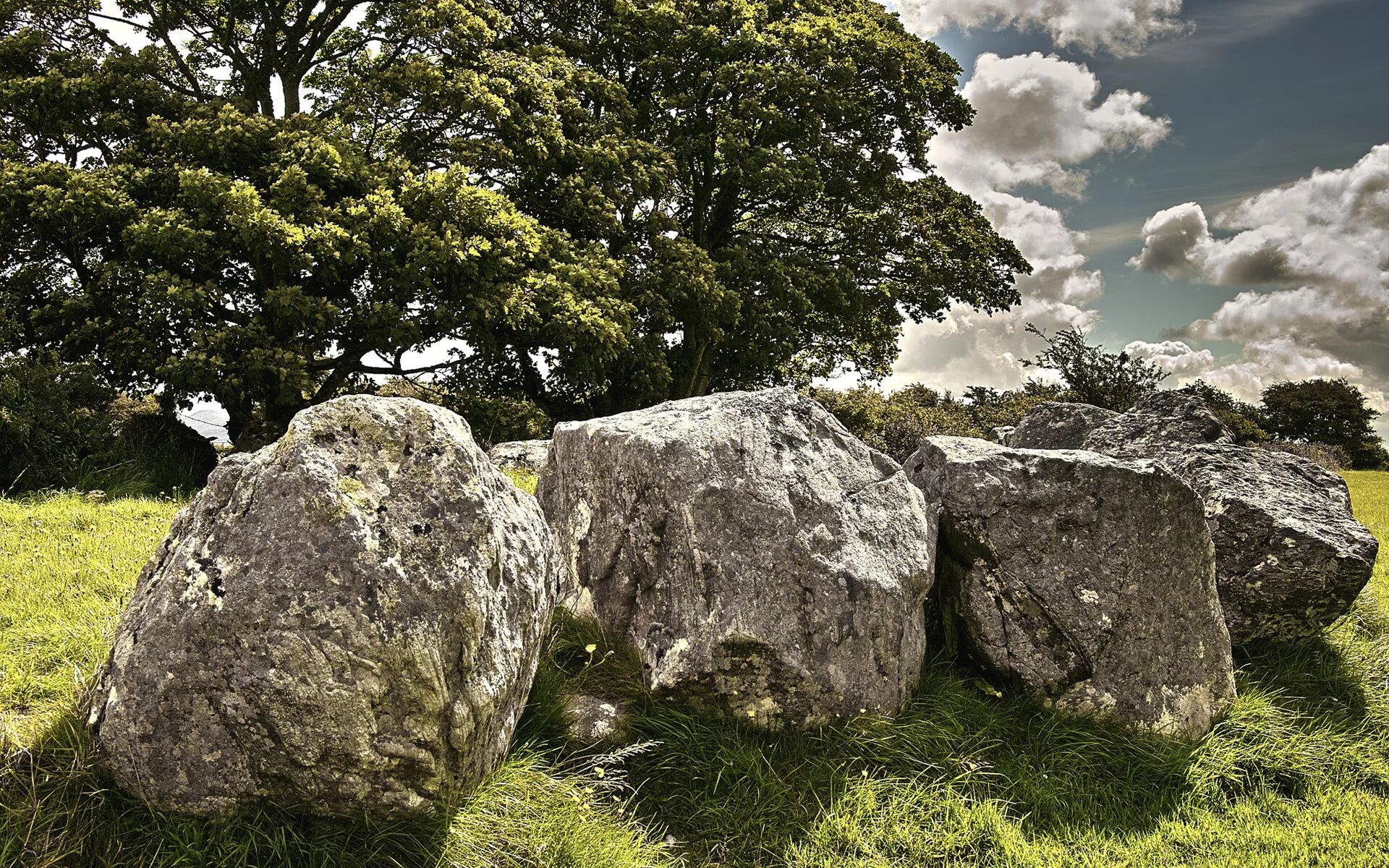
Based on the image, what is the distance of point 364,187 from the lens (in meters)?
13.3

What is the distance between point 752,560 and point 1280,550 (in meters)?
5.14

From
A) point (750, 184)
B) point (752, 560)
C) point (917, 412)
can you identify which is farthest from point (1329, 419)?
point (752, 560)

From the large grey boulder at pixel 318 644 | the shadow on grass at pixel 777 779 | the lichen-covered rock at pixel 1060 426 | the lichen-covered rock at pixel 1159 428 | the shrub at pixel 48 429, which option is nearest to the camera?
the large grey boulder at pixel 318 644

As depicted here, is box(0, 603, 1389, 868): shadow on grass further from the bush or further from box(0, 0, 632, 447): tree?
the bush

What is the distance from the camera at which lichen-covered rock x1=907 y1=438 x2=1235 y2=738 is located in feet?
19.6

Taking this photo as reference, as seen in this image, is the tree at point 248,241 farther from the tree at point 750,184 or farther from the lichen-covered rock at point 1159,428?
the lichen-covered rock at point 1159,428

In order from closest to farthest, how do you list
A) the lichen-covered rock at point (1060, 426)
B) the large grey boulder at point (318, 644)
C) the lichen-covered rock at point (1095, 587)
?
1. the large grey boulder at point (318, 644)
2. the lichen-covered rock at point (1095, 587)
3. the lichen-covered rock at point (1060, 426)

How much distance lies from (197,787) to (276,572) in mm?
1057

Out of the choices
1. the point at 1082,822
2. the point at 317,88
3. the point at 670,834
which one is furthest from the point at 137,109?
the point at 1082,822

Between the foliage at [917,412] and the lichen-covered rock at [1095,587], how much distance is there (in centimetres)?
1054

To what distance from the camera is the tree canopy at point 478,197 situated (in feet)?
40.8

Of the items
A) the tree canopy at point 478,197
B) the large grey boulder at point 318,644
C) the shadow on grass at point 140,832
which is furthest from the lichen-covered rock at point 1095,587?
the tree canopy at point 478,197

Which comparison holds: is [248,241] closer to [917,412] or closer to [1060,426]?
[1060,426]

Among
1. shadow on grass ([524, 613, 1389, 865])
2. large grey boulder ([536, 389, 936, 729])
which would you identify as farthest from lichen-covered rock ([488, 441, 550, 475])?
shadow on grass ([524, 613, 1389, 865])
